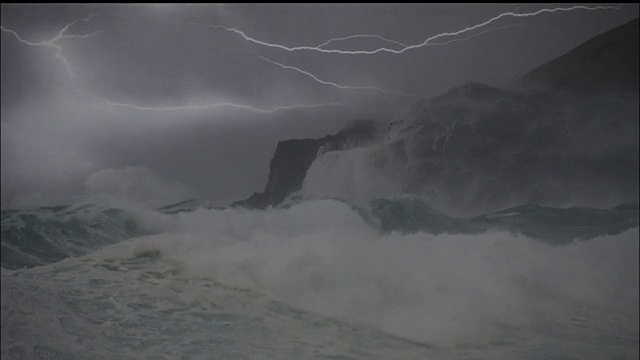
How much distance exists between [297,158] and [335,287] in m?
0.64

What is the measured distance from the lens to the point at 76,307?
2.09 m

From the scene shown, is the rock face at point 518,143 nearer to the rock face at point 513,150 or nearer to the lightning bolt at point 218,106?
the rock face at point 513,150

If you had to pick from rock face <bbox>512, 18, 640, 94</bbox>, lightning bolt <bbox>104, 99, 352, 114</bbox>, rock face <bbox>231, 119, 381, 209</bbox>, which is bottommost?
rock face <bbox>231, 119, 381, 209</bbox>

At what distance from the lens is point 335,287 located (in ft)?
6.57

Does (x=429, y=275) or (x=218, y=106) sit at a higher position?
(x=218, y=106)

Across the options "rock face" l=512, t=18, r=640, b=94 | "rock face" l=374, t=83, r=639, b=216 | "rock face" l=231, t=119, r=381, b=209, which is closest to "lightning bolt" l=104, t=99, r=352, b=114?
"rock face" l=231, t=119, r=381, b=209

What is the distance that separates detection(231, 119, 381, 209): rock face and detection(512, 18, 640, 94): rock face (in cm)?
79

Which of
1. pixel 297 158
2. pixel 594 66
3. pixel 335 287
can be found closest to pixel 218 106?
pixel 297 158

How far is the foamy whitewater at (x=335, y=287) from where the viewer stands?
1959mm

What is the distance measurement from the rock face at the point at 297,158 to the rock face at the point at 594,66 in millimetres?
787

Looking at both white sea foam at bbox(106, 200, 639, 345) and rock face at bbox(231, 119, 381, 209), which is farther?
rock face at bbox(231, 119, 381, 209)

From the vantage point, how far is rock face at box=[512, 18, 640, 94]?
212 cm

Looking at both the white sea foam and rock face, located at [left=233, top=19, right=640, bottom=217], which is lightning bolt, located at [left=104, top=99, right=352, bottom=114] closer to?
rock face, located at [left=233, top=19, right=640, bottom=217]

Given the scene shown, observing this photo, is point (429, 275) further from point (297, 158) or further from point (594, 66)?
point (594, 66)
